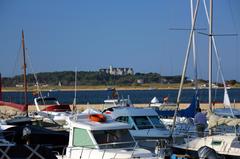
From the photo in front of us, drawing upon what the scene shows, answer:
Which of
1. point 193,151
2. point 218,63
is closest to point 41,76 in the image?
point 218,63

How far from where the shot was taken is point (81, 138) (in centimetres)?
1617

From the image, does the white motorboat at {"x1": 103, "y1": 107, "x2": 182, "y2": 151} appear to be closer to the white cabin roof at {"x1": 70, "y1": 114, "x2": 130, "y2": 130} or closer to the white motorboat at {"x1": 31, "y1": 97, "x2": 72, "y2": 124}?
the white cabin roof at {"x1": 70, "y1": 114, "x2": 130, "y2": 130}

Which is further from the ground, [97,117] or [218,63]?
[218,63]

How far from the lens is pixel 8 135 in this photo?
21062 mm

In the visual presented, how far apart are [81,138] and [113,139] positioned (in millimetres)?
966

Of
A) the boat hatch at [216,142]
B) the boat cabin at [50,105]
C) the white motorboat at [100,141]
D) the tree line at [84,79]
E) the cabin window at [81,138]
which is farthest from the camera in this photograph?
the tree line at [84,79]

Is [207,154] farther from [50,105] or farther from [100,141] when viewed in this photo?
[50,105]

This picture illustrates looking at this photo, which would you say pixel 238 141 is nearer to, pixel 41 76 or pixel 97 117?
pixel 97 117

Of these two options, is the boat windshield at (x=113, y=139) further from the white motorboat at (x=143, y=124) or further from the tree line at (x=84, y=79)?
the tree line at (x=84, y=79)

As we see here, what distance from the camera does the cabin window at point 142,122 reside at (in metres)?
21.3

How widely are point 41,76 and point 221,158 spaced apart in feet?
406

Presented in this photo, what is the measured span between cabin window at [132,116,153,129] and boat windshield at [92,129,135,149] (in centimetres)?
492

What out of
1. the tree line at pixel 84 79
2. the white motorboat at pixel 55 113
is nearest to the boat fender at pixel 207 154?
the white motorboat at pixel 55 113

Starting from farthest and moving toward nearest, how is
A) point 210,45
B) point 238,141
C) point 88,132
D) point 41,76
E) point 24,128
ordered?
1. point 41,76
2. point 210,45
3. point 24,128
4. point 238,141
5. point 88,132
